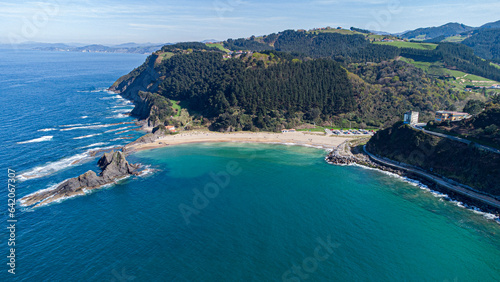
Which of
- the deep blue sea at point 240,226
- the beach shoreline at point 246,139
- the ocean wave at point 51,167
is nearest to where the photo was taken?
the deep blue sea at point 240,226

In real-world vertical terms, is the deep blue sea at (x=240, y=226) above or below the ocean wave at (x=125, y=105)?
below

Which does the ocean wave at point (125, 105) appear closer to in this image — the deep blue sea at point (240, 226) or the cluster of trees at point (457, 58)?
the deep blue sea at point (240, 226)

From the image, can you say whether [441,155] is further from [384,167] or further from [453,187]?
[384,167]

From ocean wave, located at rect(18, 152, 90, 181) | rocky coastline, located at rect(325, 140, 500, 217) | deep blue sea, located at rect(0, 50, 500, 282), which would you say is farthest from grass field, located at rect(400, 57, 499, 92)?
ocean wave, located at rect(18, 152, 90, 181)

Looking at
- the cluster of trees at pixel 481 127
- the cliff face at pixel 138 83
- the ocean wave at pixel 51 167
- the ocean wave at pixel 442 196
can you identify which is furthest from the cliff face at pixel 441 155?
the cliff face at pixel 138 83

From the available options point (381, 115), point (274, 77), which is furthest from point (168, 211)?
point (381, 115)

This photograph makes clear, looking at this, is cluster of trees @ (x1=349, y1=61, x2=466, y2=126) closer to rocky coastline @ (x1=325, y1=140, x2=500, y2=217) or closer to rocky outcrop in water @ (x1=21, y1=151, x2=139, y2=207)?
rocky coastline @ (x1=325, y1=140, x2=500, y2=217)

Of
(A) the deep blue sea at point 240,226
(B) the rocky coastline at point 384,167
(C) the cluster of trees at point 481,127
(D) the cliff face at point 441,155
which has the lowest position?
(A) the deep blue sea at point 240,226

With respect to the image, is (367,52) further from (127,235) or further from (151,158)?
(127,235)
